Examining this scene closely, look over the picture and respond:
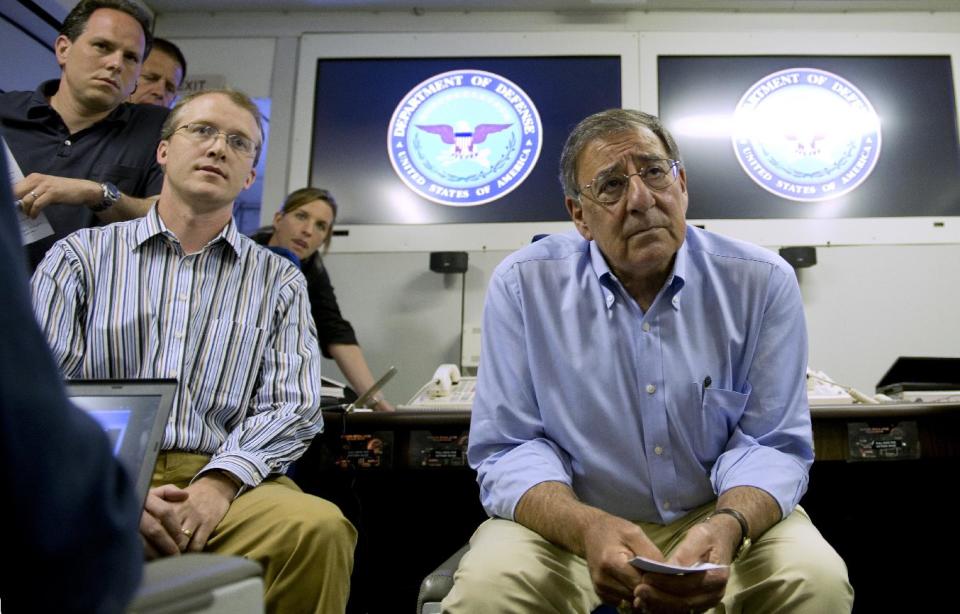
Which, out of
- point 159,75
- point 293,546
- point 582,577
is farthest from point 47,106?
point 582,577

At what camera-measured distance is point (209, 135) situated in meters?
1.67

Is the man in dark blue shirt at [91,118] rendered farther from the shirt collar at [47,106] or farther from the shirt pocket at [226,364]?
the shirt pocket at [226,364]

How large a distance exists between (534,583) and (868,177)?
8.66 ft

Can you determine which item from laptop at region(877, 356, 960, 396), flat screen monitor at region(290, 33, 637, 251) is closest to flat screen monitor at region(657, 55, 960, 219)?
flat screen monitor at region(290, 33, 637, 251)

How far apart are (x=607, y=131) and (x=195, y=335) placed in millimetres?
974

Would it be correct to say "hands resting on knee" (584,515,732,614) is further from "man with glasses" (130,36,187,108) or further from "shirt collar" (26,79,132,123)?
"man with glasses" (130,36,187,108)

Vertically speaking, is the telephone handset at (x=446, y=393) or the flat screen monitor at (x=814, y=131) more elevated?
the flat screen monitor at (x=814, y=131)

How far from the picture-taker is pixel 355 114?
3.31 m

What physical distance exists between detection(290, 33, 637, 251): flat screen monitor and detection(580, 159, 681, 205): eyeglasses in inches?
61.2

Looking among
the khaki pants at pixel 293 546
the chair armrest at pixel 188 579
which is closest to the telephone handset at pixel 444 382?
the khaki pants at pixel 293 546

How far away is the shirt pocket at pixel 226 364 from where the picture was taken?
58.7 inches

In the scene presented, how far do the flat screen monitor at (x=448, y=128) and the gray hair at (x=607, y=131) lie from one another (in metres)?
1.45

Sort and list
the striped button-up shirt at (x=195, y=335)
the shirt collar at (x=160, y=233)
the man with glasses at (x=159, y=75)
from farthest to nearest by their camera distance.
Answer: the man with glasses at (x=159, y=75)
the shirt collar at (x=160, y=233)
the striped button-up shirt at (x=195, y=335)

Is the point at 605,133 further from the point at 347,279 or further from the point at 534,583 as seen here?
the point at 347,279
